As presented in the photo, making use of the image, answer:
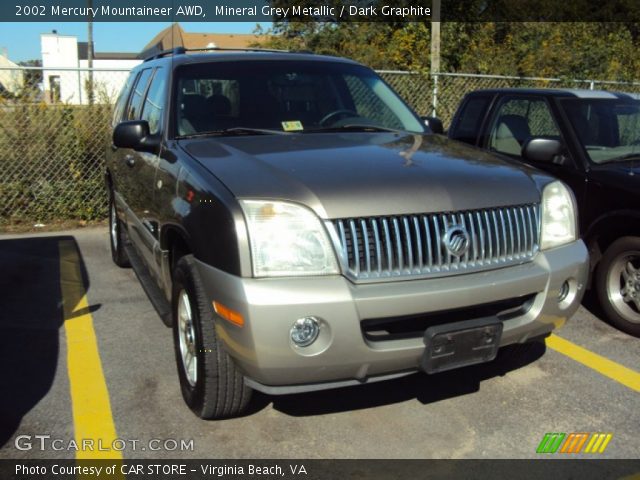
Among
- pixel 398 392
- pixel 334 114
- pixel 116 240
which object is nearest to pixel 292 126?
pixel 334 114

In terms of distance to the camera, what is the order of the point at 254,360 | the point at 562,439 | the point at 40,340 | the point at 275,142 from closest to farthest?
the point at 254,360 → the point at 562,439 → the point at 275,142 → the point at 40,340

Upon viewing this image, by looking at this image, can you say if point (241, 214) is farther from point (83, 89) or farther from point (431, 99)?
point (431, 99)

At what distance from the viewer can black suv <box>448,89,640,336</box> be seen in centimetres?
472

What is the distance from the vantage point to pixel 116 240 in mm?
6543

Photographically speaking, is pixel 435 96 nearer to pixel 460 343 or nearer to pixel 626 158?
pixel 626 158

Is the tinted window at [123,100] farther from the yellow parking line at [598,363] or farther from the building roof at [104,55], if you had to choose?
the building roof at [104,55]

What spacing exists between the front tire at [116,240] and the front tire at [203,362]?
303 centimetres

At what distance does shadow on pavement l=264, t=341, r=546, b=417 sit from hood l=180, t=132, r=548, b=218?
1119mm

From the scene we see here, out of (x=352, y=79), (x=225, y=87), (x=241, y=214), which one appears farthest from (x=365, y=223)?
(x=352, y=79)

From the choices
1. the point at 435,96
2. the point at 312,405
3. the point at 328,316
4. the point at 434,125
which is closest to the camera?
the point at 328,316

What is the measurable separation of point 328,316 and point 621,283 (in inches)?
123

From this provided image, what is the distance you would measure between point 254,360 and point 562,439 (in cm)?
168

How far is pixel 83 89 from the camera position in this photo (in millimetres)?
8992

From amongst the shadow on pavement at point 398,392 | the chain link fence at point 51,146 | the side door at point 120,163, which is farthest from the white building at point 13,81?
the shadow on pavement at point 398,392
